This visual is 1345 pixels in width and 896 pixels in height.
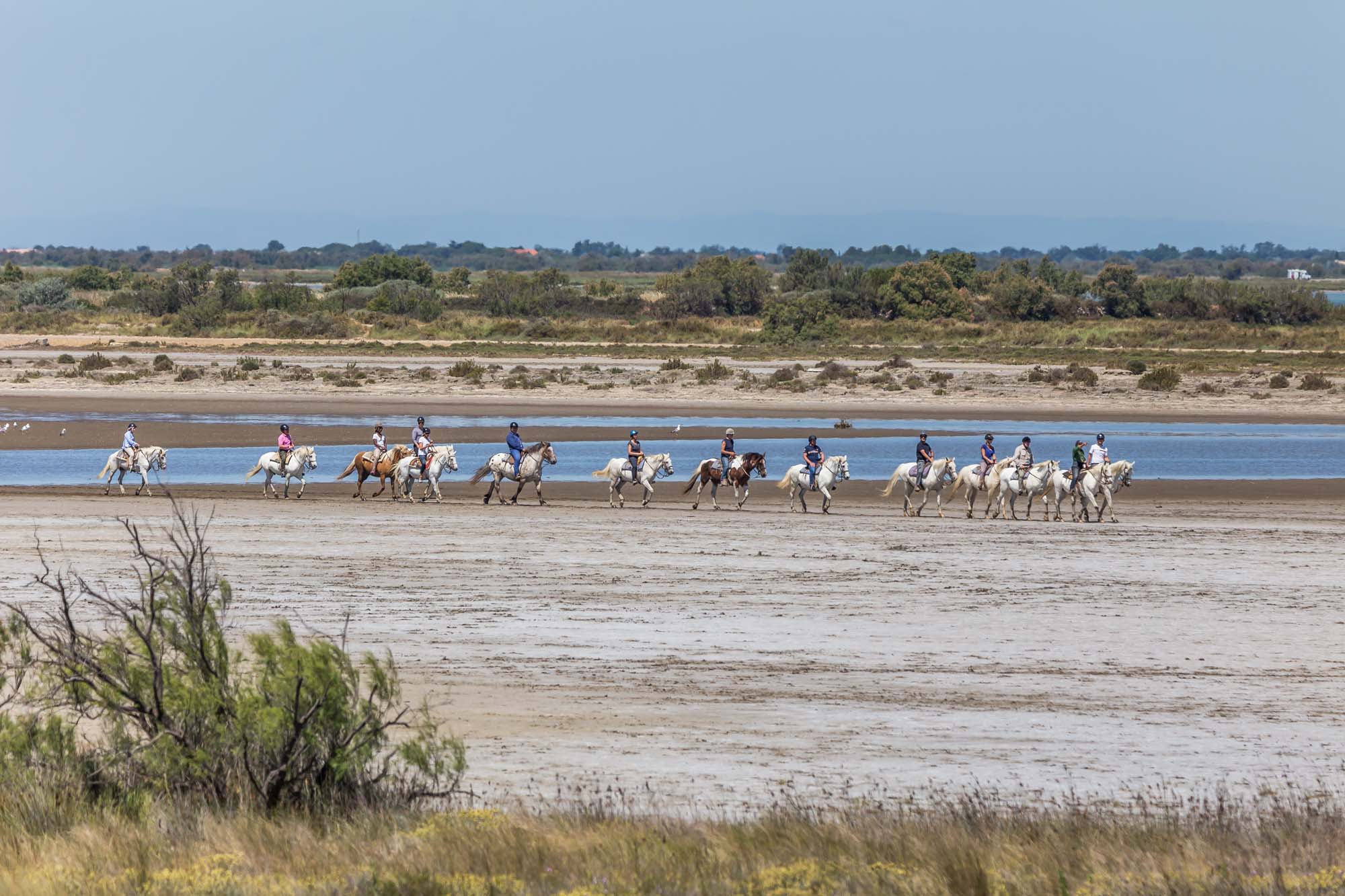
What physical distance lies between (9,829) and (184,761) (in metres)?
0.98

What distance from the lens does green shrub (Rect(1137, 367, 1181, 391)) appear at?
2064 inches

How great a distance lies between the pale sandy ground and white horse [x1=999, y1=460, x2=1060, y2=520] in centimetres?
92

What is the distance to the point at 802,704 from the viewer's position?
42.8ft

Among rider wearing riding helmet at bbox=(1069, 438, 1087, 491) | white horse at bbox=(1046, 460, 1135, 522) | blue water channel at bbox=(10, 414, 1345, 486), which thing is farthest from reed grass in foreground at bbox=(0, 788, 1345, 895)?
blue water channel at bbox=(10, 414, 1345, 486)

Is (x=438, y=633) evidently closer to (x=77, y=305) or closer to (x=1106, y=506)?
(x=1106, y=506)

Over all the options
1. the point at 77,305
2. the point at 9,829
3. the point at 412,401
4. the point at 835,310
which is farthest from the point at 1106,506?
the point at 77,305

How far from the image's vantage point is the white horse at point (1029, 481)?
89.8 ft

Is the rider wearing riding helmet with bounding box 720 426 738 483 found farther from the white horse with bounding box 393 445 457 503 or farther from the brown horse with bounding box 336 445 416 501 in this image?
the brown horse with bounding box 336 445 416 501

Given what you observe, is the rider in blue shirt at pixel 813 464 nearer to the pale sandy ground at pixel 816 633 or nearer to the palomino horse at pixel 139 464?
the pale sandy ground at pixel 816 633

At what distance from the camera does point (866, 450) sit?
128 ft

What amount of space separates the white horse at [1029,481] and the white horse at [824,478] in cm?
266

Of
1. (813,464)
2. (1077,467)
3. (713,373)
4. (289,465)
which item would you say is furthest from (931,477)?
(713,373)

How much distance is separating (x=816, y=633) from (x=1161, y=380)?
130 feet

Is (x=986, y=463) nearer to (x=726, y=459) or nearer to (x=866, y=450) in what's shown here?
(x=726, y=459)
